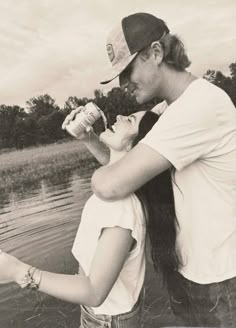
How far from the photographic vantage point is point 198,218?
3.60 feet

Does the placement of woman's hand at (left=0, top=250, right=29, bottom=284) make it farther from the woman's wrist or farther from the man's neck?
the man's neck

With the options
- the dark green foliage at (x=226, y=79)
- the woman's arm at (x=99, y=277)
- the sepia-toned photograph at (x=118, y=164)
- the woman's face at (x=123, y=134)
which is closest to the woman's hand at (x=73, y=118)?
the sepia-toned photograph at (x=118, y=164)

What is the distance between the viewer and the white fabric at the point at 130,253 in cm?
93

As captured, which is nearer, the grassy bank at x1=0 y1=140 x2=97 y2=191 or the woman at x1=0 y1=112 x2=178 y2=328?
the woman at x1=0 y1=112 x2=178 y2=328

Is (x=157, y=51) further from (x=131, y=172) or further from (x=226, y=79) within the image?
(x=226, y=79)

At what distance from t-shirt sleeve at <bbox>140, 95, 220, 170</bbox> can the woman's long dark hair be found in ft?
0.23

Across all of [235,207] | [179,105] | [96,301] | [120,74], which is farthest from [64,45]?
[96,301]

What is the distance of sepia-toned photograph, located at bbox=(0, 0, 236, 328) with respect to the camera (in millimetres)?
958

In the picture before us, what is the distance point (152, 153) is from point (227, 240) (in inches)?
12.0

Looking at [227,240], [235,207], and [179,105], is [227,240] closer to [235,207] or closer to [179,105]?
[235,207]

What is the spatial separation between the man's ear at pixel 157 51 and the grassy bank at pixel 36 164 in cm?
44

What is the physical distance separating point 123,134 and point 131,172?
116 millimetres

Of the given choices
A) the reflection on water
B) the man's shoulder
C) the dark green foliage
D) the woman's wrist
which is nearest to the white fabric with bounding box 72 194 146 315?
the woman's wrist

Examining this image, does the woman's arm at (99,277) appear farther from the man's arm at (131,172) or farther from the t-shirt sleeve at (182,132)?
the t-shirt sleeve at (182,132)
